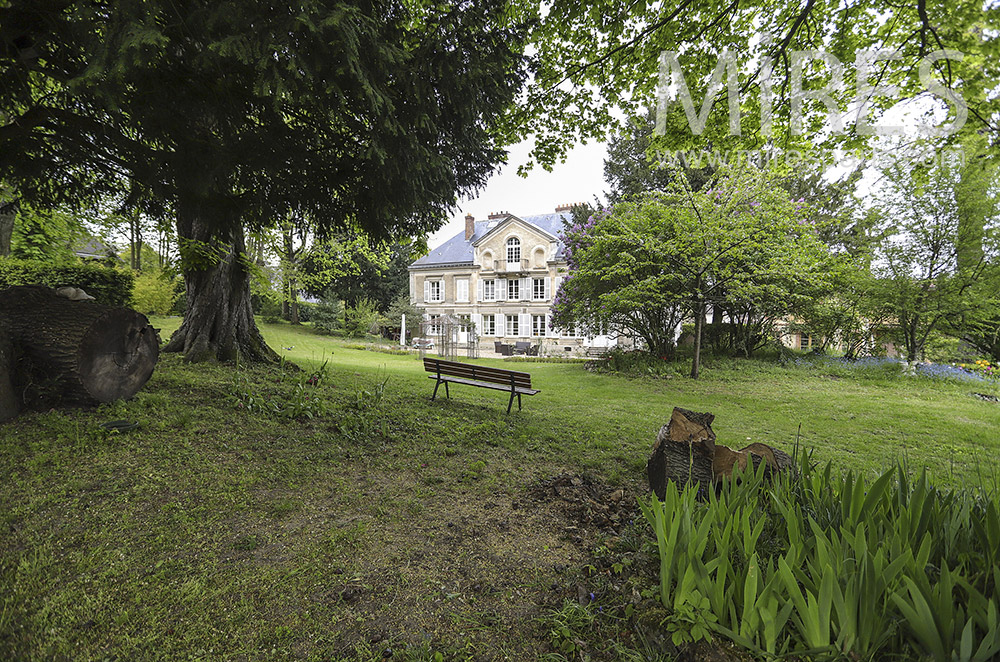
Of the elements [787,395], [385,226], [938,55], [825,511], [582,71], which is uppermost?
Answer: [582,71]

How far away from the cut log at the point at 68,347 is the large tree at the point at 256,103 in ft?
4.48

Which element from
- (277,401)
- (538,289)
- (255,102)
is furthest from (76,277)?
(538,289)

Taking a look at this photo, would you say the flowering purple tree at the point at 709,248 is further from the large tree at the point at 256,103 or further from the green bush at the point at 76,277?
the green bush at the point at 76,277

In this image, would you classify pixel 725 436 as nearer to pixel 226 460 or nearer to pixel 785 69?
pixel 785 69

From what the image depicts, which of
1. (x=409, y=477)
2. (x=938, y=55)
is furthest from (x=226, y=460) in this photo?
(x=938, y=55)

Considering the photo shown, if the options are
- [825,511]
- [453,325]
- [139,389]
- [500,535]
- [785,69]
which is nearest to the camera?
[825,511]

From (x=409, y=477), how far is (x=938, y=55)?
804 cm

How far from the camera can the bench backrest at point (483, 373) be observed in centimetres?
655

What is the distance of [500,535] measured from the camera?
279 centimetres

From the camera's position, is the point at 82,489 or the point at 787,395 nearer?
the point at 82,489

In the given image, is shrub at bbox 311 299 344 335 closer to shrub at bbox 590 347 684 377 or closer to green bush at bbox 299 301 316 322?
green bush at bbox 299 301 316 322

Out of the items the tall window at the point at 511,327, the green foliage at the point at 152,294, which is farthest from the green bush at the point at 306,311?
the tall window at the point at 511,327

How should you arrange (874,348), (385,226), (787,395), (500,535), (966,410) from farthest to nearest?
1. (874,348)
2. (787,395)
3. (966,410)
4. (385,226)
5. (500,535)

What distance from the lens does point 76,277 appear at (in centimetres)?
1075
